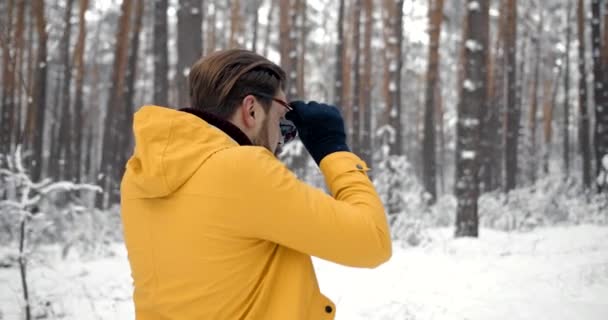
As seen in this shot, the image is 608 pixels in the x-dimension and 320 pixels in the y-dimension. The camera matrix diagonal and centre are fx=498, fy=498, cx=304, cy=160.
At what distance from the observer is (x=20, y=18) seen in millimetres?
7273

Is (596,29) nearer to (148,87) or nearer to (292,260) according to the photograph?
(292,260)

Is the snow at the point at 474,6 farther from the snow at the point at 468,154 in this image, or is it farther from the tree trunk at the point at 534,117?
the snow at the point at 468,154

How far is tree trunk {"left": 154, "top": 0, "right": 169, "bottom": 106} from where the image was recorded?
12.2 m

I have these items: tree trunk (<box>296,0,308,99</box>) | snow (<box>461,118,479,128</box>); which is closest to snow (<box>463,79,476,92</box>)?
snow (<box>461,118,479,128</box>)

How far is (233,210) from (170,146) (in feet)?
Answer: 0.83

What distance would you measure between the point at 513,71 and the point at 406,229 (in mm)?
8363

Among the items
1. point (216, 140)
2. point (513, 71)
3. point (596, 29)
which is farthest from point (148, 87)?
point (216, 140)

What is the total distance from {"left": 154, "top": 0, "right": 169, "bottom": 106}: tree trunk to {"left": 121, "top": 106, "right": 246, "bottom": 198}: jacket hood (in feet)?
36.2

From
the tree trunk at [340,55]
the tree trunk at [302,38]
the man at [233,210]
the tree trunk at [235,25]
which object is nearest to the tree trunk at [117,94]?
the tree trunk at [235,25]

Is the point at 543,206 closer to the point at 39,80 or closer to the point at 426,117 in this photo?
the point at 426,117

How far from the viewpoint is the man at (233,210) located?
4.29 ft

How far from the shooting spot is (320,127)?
1.65 metres

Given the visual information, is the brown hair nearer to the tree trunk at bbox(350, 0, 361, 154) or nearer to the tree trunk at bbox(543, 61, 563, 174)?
the tree trunk at bbox(543, 61, 563, 174)

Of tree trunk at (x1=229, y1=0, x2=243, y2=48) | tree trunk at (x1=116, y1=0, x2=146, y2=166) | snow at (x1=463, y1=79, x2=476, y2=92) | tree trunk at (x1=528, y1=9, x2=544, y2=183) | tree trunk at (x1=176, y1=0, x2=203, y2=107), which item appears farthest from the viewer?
tree trunk at (x1=229, y1=0, x2=243, y2=48)
